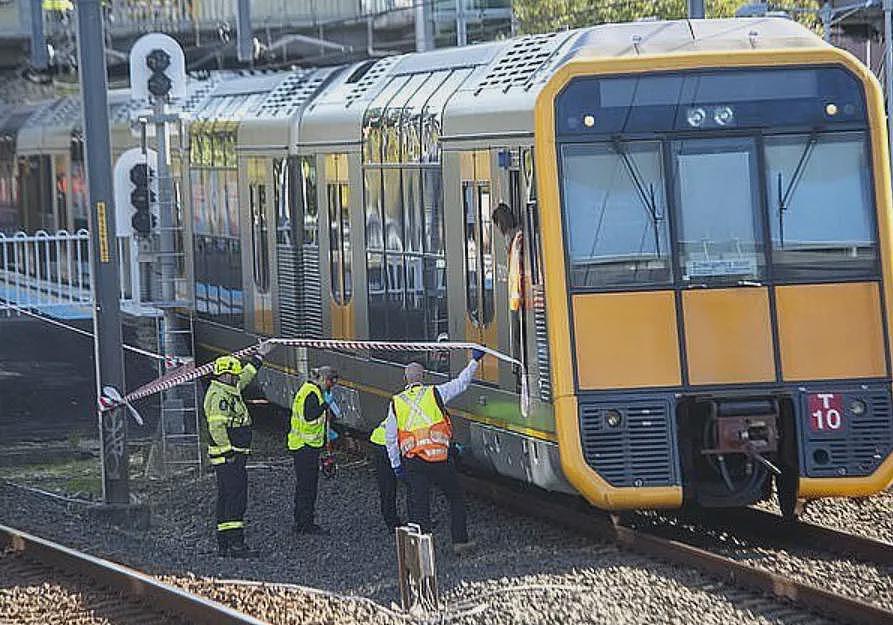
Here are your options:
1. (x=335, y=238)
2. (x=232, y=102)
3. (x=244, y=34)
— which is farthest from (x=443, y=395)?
(x=244, y=34)

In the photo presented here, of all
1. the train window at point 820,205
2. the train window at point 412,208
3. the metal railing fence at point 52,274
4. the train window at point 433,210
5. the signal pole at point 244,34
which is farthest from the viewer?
the signal pole at point 244,34

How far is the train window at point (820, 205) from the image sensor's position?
12375 mm

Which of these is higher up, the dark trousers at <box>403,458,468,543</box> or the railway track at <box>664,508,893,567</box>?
the dark trousers at <box>403,458,468,543</box>

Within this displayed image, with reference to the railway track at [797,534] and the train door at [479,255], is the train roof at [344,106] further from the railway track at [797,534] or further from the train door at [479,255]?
the railway track at [797,534]

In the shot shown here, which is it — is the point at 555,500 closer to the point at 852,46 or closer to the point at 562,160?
the point at 562,160

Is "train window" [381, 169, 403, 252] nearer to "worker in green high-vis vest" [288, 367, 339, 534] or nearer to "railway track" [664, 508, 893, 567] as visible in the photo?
"worker in green high-vis vest" [288, 367, 339, 534]

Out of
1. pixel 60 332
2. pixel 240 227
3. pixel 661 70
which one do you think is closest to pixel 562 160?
pixel 661 70

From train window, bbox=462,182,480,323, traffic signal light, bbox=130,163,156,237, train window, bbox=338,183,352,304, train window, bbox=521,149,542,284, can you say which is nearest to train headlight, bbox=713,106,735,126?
train window, bbox=521,149,542,284

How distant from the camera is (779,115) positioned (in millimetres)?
12445

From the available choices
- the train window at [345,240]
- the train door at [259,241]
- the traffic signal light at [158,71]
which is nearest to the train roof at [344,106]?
the train window at [345,240]

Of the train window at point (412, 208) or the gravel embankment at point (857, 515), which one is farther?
the train window at point (412, 208)

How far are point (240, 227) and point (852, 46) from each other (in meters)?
19.8

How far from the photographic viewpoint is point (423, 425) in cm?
1313

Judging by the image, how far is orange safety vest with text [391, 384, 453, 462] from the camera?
13102mm
